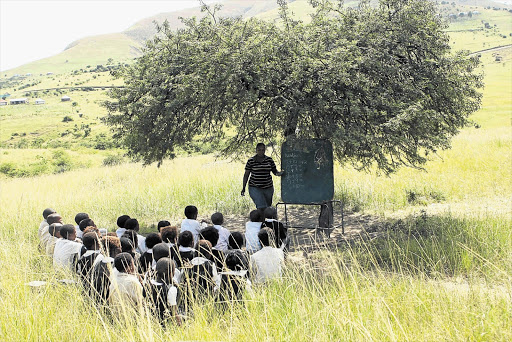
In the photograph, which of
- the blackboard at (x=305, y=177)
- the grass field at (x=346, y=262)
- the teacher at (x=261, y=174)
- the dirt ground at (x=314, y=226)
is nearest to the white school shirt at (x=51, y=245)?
the grass field at (x=346, y=262)

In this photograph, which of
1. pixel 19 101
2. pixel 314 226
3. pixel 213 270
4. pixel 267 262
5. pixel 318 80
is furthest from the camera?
pixel 19 101

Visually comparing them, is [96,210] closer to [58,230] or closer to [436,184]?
[58,230]

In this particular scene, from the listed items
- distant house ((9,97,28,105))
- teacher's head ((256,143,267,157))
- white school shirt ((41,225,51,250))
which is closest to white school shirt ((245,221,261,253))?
teacher's head ((256,143,267,157))

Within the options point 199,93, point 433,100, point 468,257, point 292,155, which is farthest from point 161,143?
point 468,257

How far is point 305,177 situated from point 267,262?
374 cm

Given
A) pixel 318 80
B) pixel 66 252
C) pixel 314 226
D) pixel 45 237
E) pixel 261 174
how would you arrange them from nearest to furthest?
pixel 66 252 < pixel 318 80 < pixel 45 237 < pixel 261 174 < pixel 314 226

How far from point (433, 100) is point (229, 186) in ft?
24.1

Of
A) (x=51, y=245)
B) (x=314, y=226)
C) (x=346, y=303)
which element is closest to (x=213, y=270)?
(x=346, y=303)

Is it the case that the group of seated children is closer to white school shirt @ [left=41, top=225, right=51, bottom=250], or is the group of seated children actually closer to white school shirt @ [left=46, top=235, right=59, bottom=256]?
white school shirt @ [left=46, top=235, right=59, bottom=256]

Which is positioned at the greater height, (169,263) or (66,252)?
(169,263)

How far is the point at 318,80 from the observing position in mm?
8594

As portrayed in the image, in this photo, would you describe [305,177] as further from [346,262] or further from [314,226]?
[346,262]

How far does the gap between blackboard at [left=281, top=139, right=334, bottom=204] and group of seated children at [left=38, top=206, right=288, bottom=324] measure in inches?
82.7

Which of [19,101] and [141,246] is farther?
[19,101]
